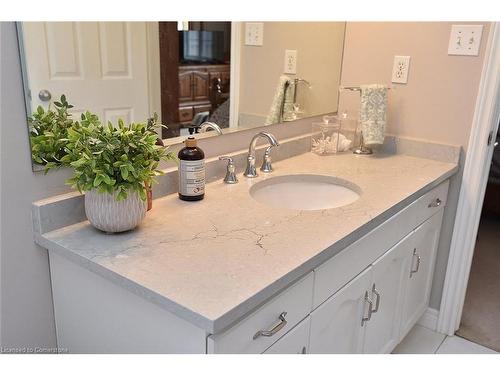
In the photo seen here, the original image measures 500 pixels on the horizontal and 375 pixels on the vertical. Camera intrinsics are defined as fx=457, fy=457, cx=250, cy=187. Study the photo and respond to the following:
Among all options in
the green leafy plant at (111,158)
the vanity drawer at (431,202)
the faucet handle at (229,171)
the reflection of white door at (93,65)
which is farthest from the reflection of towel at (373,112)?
the green leafy plant at (111,158)

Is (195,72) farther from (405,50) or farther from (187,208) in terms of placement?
(405,50)

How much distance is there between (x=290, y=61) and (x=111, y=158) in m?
1.06

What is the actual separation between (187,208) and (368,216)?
1.65 feet

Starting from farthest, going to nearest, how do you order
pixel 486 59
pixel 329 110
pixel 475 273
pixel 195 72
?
pixel 475 273 < pixel 329 110 < pixel 486 59 < pixel 195 72

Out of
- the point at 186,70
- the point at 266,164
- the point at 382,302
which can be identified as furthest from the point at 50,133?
the point at 382,302

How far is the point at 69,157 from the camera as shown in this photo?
1.06 m

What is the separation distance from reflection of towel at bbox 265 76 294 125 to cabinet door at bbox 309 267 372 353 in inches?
28.7

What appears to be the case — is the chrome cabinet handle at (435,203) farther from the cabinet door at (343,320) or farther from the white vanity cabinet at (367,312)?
the cabinet door at (343,320)

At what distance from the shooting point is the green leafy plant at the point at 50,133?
41.7 inches

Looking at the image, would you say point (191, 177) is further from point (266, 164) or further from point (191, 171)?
point (266, 164)

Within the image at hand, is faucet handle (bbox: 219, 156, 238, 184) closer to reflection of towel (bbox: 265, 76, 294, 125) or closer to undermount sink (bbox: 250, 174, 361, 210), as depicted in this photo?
undermount sink (bbox: 250, 174, 361, 210)

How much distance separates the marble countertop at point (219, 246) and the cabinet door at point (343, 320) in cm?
17
